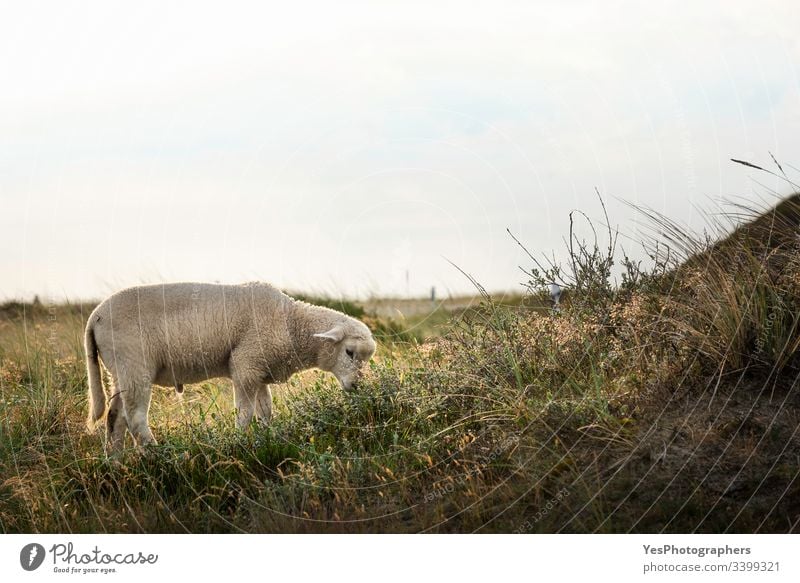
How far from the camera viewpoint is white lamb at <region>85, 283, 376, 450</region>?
7.69 m

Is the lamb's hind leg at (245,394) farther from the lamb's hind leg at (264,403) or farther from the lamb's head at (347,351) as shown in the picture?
the lamb's head at (347,351)

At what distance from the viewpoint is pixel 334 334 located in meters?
8.16

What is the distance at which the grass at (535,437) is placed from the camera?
17.9ft

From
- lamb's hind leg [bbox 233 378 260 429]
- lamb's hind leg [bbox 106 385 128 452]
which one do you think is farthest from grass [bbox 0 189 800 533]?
lamb's hind leg [bbox 233 378 260 429]

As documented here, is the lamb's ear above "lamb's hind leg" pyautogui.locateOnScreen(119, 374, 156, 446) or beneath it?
above

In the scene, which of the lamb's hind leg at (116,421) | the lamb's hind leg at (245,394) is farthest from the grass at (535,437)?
the lamb's hind leg at (245,394)

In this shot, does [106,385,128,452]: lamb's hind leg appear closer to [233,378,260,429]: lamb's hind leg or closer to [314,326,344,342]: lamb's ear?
[233,378,260,429]: lamb's hind leg

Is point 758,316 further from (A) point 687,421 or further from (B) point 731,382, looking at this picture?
(A) point 687,421

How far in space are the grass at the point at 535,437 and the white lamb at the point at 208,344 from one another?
37cm

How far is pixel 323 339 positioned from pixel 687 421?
373 centimetres

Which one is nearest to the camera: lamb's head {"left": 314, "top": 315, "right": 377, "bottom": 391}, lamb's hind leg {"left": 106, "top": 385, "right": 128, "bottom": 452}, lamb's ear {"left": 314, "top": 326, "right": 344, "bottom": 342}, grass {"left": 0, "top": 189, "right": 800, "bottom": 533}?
grass {"left": 0, "top": 189, "right": 800, "bottom": 533}

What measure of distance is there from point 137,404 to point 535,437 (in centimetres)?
361

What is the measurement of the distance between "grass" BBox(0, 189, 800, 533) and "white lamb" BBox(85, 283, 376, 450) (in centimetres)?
37
